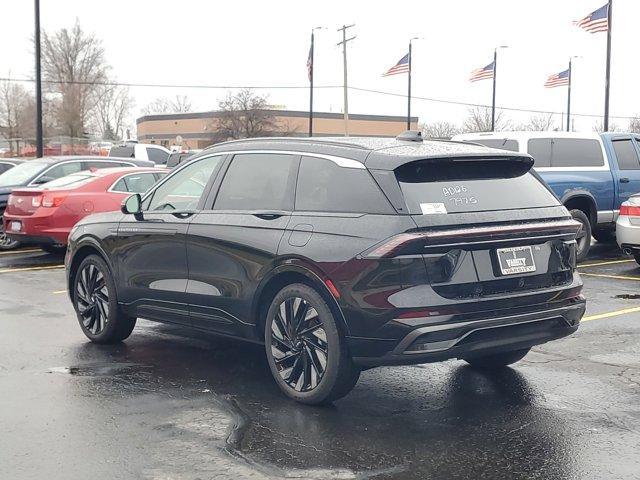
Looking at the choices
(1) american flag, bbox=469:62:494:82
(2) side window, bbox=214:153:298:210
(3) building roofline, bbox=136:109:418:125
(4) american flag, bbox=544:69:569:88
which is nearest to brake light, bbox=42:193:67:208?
(2) side window, bbox=214:153:298:210

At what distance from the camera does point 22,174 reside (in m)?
14.9

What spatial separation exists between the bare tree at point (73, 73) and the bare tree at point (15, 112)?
4244 mm

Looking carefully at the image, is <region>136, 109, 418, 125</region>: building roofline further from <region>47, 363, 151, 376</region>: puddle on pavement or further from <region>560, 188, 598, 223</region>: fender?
<region>47, 363, 151, 376</region>: puddle on pavement

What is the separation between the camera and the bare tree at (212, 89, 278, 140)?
66.6 metres

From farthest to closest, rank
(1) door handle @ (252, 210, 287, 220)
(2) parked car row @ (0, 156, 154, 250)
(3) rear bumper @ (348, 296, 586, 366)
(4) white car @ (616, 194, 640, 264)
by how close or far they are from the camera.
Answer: (2) parked car row @ (0, 156, 154, 250)
(4) white car @ (616, 194, 640, 264)
(1) door handle @ (252, 210, 287, 220)
(3) rear bumper @ (348, 296, 586, 366)

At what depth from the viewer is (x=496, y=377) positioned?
6152mm

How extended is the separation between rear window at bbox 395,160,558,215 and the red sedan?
8.53 meters

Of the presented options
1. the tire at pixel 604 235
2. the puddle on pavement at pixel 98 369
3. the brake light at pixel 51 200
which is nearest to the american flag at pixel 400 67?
the tire at pixel 604 235

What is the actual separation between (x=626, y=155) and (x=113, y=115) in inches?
3109

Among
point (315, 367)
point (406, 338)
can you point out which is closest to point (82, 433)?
point (315, 367)

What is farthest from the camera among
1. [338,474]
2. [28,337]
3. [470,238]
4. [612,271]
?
[612,271]

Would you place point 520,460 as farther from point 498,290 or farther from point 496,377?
point 496,377

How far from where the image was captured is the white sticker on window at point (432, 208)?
506cm

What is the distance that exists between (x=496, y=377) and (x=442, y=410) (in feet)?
3.18
